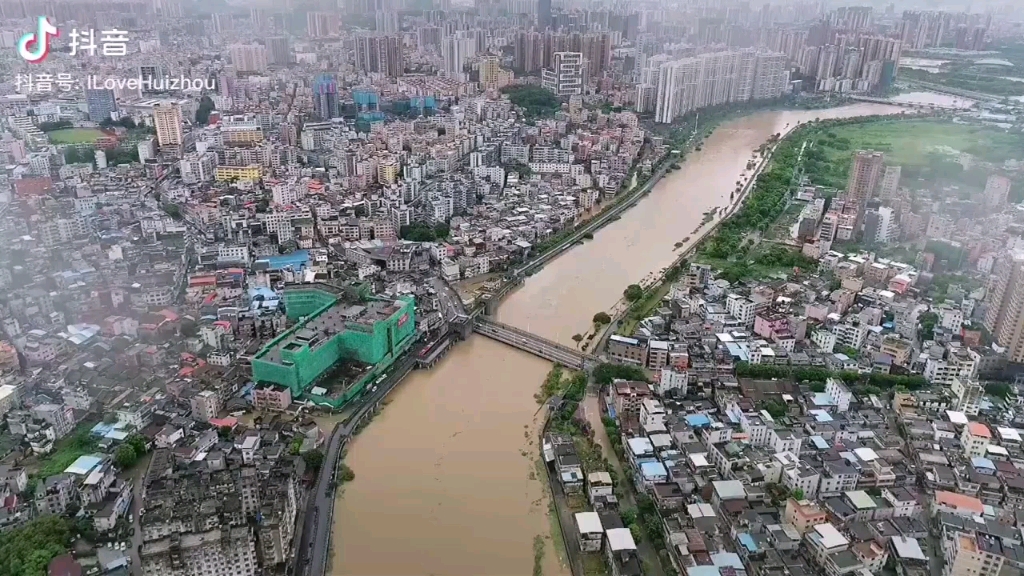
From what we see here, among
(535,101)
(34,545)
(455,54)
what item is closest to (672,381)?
(34,545)

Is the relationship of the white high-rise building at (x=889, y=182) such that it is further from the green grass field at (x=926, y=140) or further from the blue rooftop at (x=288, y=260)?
the blue rooftop at (x=288, y=260)

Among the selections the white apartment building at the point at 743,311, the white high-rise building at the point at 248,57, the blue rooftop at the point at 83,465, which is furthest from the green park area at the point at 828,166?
the white high-rise building at the point at 248,57

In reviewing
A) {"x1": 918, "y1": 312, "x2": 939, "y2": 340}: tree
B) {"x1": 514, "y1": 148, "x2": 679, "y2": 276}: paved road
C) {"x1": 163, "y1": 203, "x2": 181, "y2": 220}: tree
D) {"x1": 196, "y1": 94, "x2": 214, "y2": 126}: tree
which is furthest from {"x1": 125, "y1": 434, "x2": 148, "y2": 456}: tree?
{"x1": 196, "y1": 94, "x2": 214, "y2": 126}: tree

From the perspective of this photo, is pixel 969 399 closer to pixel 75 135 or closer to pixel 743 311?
pixel 743 311

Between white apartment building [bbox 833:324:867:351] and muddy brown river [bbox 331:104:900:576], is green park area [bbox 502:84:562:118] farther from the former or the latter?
white apartment building [bbox 833:324:867:351]

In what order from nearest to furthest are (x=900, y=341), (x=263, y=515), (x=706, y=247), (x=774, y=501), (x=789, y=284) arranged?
(x=263, y=515) < (x=774, y=501) < (x=900, y=341) < (x=789, y=284) < (x=706, y=247)

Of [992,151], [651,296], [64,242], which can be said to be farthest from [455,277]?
[992,151]

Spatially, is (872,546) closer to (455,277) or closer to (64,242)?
(455,277)
